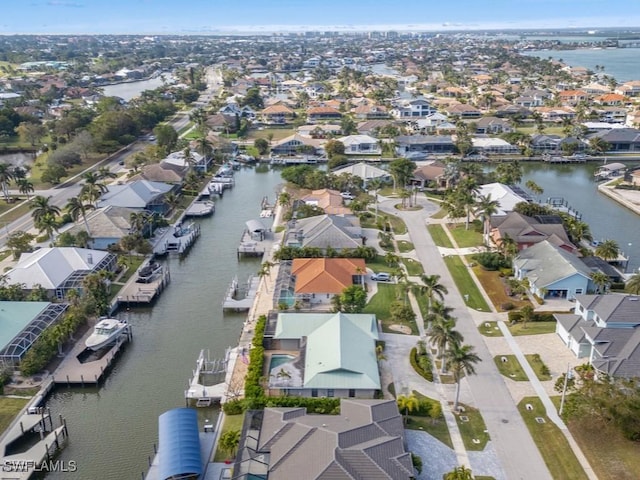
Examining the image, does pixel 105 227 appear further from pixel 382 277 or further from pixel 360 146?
pixel 360 146

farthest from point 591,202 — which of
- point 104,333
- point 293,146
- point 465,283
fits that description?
point 104,333

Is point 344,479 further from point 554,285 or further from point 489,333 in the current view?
point 554,285

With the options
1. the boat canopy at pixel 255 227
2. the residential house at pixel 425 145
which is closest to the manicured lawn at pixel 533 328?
the boat canopy at pixel 255 227

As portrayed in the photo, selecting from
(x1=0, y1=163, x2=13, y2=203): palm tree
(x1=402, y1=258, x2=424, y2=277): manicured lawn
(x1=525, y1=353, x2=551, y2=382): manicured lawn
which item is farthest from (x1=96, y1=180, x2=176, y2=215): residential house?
(x1=525, y1=353, x2=551, y2=382): manicured lawn

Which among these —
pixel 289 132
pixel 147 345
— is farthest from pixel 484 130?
pixel 147 345

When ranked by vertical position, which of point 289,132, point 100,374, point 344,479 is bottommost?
point 289,132

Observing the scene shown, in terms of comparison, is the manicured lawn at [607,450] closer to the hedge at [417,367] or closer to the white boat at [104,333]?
the hedge at [417,367]
